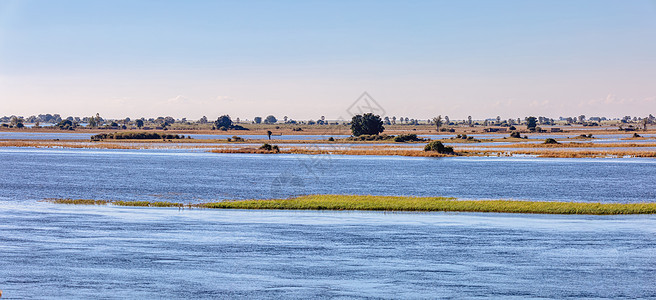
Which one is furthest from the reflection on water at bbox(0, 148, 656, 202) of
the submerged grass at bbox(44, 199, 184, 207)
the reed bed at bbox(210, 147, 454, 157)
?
the submerged grass at bbox(44, 199, 184, 207)

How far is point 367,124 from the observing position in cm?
19362

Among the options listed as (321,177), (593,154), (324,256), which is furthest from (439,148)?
(324,256)

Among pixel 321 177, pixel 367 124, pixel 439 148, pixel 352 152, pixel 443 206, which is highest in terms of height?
pixel 367 124

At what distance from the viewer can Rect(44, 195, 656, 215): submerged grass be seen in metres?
51.5

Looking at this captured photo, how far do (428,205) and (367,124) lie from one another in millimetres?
140372

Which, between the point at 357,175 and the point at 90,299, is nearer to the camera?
the point at 90,299

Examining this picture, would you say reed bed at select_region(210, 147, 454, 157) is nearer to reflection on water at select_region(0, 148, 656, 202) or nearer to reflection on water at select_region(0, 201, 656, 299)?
reflection on water at select_region(0, 148, 656, 202)

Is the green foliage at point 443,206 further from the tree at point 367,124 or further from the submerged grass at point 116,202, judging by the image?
the tree at point 367,124

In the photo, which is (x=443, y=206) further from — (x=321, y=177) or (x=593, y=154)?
(x=593, y=154)

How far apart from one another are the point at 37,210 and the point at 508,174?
59619mm

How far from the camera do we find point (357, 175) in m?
89.9

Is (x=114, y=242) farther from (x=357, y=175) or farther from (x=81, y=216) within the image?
(x=357, y=175)

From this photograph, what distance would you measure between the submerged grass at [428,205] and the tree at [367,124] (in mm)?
135862

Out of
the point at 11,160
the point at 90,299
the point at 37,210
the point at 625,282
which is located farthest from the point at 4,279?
the point at 11,160
